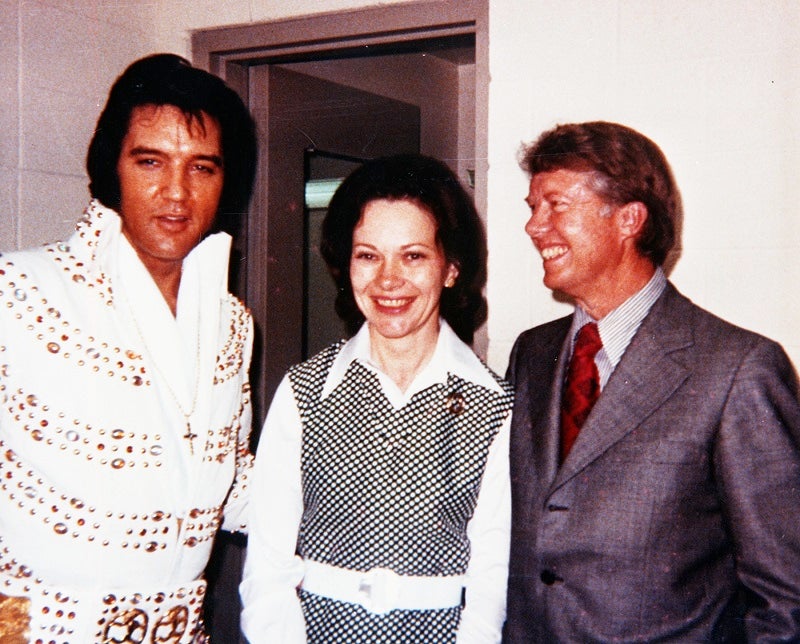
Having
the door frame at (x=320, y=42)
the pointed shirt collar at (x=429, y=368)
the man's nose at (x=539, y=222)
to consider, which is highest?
the door frame at (x=320, y=42)

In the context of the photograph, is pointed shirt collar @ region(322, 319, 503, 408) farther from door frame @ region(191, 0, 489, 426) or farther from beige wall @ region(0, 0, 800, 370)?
door frame @ region(191, 0, 489, 426)

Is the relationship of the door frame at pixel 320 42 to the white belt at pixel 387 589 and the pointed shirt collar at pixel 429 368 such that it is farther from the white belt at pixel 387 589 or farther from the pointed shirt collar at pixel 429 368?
the white belt at pixel 387 589

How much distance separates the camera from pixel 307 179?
305cm

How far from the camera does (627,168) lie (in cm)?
163

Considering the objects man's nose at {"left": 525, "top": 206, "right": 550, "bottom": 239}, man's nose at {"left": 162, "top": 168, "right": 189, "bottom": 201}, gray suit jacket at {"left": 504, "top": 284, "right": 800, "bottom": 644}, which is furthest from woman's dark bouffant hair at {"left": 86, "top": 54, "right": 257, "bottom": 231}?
gray suit jacket at {"left": 504, "top": 284, "right": 800, "bottom": 644}

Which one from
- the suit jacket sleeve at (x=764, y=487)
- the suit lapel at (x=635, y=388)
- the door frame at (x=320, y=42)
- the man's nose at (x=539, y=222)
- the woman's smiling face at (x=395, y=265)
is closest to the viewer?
the suit jacket sleeve at (x=764, y=487)

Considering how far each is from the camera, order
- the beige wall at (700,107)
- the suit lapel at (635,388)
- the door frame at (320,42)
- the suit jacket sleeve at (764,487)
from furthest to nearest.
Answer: the door frame at (320,42), the beige wall at (700,107), the suit lapel at (635,388), the suit jacket sleeve at (764,487)

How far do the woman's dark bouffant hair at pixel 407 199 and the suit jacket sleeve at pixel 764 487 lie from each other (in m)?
0.61

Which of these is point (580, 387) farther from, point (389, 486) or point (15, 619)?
point (15, 619)

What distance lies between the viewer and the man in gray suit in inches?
53.5

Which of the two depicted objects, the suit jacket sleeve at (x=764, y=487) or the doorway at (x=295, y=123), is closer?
the suit jacket sleeve at (x=764, y=487)

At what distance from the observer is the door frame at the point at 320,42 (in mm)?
2205

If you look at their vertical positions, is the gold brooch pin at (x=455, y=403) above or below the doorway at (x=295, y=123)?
below

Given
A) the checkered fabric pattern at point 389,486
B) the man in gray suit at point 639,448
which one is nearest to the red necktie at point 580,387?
the man in gray suit at point 639,448
